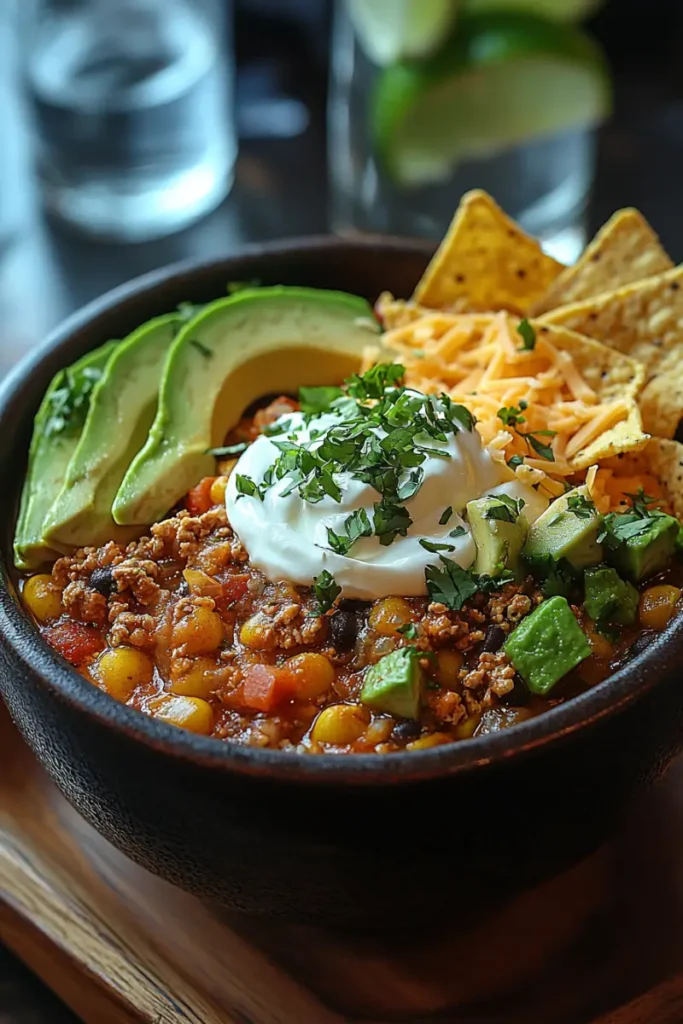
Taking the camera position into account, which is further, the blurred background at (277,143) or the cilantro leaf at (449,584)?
the blurred background at (277,143)

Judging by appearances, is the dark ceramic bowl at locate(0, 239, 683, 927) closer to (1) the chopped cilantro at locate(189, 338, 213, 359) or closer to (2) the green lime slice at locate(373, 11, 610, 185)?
(1) the chopped cilantro at locate(189, 338, 213, 359)

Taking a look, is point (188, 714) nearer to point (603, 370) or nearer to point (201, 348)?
point (201, 348)

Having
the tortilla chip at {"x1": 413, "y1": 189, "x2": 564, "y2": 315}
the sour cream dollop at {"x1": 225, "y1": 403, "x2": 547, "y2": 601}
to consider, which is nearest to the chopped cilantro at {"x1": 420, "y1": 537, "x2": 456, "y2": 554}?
the sour cream dollop at {"x1": 225, "y1": 403, "x2": 547, "y2": 601}

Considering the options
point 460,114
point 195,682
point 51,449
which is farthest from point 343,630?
point 460,114

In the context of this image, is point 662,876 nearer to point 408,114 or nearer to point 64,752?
point 64,752

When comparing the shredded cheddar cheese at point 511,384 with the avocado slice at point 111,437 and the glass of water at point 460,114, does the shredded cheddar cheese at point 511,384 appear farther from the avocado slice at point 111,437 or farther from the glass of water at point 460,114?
the glass of water at point 460,114

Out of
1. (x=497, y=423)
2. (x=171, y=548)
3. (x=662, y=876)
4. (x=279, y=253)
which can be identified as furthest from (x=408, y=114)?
(x=662, y=876)

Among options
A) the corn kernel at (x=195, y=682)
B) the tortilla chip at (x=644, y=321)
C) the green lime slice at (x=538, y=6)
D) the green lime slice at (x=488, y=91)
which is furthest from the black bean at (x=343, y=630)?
the green lime slice at (x=538, y=6)
